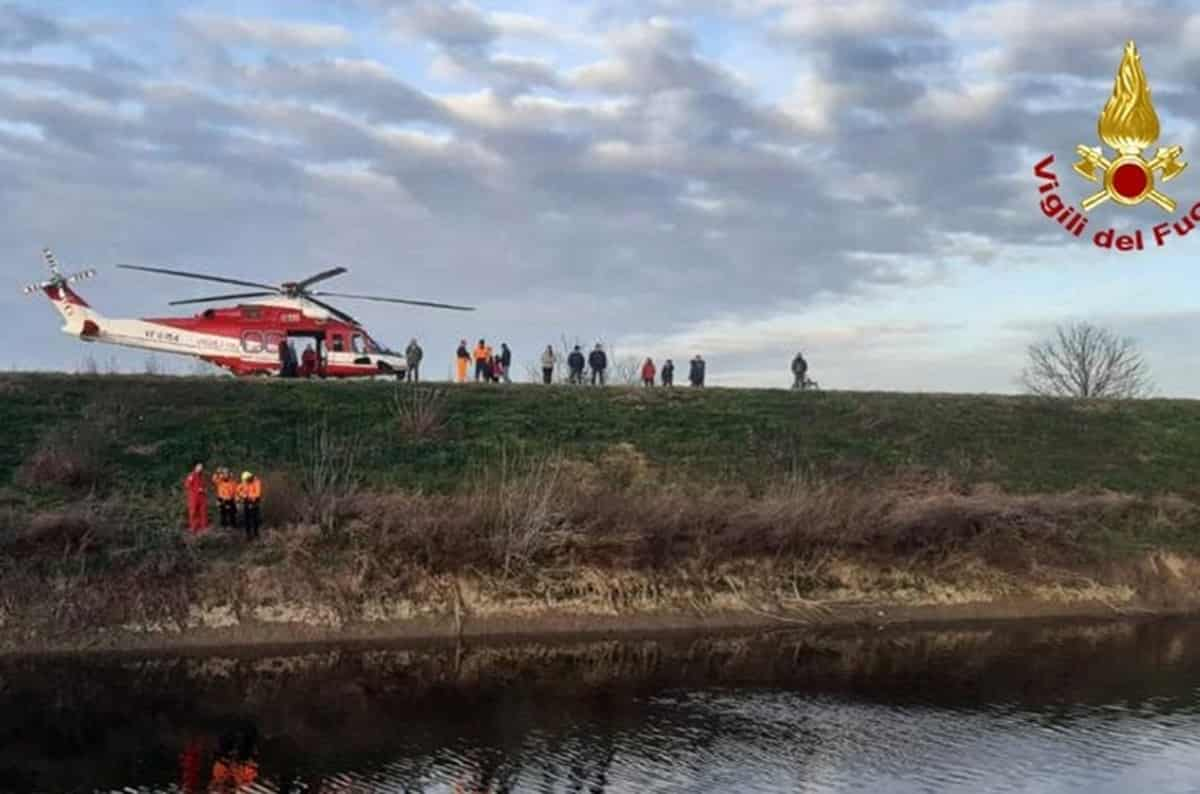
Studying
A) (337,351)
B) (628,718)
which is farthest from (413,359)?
(628,718)

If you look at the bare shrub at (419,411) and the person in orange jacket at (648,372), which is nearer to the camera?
the bare shrub at (419,411)

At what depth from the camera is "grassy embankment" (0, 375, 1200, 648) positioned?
2936cm

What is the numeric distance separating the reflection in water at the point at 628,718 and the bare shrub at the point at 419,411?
33.5ft

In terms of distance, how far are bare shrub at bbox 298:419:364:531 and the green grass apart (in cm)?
38

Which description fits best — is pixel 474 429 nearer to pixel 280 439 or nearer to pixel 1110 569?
pixel 280 439

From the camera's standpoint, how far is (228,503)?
3080 cm

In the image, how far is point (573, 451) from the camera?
126 ft

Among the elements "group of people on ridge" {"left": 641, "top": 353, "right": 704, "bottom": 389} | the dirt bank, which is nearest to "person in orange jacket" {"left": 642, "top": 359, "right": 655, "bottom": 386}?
"group of people on ridge" {"left": 641, "top": 353, "right": 704, "bottom": 389}

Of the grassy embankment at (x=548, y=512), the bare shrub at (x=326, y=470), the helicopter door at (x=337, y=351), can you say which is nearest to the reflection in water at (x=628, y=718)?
the grassy embankment at (x=548, y=512)

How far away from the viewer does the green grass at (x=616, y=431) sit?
3591cm

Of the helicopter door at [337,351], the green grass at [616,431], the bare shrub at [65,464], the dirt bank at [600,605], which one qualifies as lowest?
the dirt bank at [600,605]

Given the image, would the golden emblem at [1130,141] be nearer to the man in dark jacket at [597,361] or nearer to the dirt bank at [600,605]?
the dirt bank at [600,605]

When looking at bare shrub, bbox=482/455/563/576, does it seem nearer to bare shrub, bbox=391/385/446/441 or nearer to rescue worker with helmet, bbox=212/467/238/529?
rescue worker with helmet, bbox=212/467/238/529

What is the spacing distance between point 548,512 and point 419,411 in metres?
8.76
